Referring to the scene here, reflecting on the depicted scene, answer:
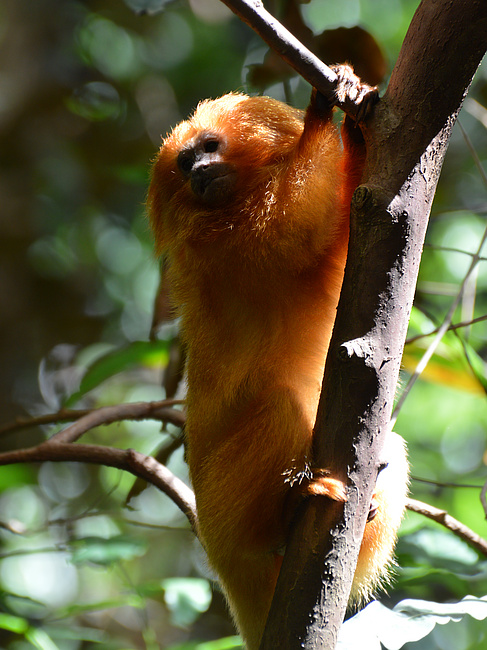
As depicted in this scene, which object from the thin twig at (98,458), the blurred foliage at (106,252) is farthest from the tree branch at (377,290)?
the blurred foliage at (106,252)

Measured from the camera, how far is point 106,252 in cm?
616

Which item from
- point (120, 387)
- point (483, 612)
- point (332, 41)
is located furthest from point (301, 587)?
point (120, 387)

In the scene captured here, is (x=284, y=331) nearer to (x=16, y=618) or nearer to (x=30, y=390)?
(x=16, y=618)

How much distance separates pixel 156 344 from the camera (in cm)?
292

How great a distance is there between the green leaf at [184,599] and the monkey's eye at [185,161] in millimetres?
1543

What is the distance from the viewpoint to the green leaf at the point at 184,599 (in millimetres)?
2346

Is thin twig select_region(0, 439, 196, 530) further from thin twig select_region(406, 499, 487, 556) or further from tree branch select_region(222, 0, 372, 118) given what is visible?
tree branch select_region(222, 0, 372, 118)

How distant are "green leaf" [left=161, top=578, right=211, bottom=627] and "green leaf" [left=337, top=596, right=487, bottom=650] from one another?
38.3 inches

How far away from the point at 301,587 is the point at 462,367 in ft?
4.92

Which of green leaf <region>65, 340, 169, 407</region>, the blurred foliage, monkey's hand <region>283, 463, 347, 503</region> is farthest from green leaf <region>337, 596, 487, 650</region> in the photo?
the blurred foliage

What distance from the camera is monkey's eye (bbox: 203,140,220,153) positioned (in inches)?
95.7

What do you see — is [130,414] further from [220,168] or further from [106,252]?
[106,252]

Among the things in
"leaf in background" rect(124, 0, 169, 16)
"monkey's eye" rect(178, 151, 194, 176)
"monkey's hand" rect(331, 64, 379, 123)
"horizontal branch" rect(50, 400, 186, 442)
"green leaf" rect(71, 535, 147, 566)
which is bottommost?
"green leaf" rect(71, 535, 147, 566)

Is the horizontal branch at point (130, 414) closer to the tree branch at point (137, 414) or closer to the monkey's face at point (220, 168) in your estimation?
the tree branch at point (137, 414)
